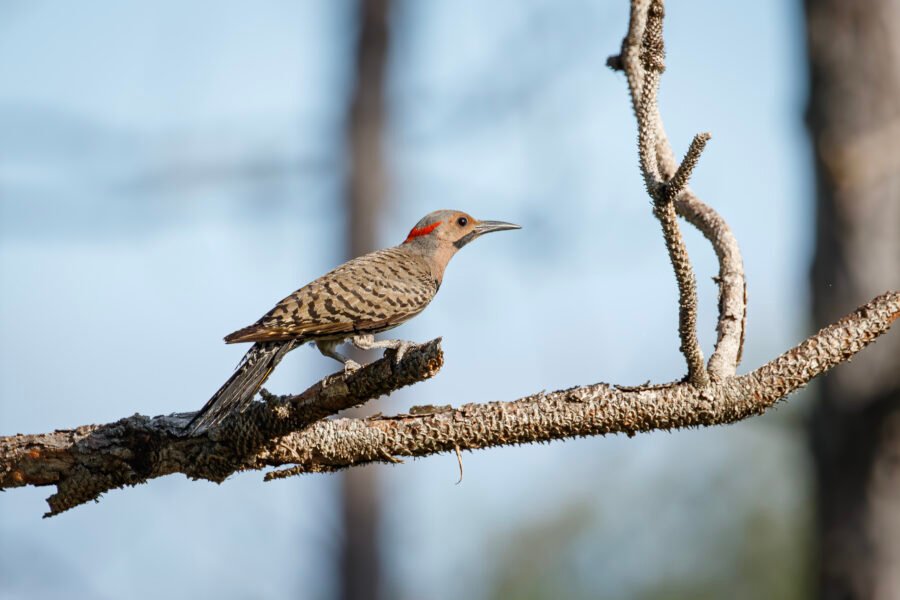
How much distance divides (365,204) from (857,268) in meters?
6.20

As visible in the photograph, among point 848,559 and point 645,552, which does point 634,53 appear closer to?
point 848,559

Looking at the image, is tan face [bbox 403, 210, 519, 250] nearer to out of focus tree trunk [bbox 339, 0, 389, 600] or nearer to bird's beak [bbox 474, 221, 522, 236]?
bird's beak [bbox 474, 221, 522, 236]

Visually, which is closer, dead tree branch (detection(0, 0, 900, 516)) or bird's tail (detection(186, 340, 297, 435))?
dead tree branch (detection(0, 0, 900, 516))

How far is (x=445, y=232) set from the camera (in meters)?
7.76

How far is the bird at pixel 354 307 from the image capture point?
464 cm

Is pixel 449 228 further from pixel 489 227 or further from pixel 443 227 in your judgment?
pixel 489 227

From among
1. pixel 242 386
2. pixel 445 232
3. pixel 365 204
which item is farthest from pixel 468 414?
pixel 365 204

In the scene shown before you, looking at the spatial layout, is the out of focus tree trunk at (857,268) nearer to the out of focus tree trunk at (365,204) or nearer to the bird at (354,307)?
the bird at (354,307)

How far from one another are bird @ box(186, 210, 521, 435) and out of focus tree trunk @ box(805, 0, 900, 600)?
92.6 inches

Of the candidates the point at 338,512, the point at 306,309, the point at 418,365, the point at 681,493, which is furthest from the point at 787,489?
the point at 418,365

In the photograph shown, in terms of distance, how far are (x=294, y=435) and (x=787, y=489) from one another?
16.3m

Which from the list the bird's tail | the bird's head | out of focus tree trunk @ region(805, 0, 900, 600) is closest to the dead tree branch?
the bird's tail

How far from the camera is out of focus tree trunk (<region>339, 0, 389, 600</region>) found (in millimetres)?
10367

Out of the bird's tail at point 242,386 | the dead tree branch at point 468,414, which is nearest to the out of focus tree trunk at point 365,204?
the bird's tail at point 242,386
